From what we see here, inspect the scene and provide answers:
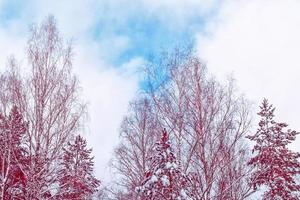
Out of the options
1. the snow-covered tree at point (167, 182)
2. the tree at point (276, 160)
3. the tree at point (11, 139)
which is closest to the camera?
the snow-covered tree at point (167, 182)

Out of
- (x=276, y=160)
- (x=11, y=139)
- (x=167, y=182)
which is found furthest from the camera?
Answer: (x=276, y=160)

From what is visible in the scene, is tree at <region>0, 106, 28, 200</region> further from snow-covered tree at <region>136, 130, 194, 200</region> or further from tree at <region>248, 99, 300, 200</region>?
tree at <region>248, 99, 300, 200</region>

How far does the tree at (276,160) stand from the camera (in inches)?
969

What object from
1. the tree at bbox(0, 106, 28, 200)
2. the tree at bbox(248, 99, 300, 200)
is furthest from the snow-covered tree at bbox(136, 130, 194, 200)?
the tree at bbox(248, 99, 300, 200)

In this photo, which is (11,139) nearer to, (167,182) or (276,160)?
(167,182)

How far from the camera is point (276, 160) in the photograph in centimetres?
2545

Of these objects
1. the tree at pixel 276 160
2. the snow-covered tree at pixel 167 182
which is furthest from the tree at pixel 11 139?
the tree at pixel 276 160

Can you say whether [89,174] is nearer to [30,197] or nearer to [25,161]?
[25,161]

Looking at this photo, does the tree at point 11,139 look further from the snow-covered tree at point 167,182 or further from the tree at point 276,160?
the tree at point 276,160

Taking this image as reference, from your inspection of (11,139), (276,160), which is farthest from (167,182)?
(276,160)

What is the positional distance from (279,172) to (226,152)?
13.4 metres

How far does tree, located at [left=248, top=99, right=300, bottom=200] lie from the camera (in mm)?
24625

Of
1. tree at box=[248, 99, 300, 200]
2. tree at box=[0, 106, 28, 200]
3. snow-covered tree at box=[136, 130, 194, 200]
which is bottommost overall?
snow-covered tree at box=[136, 130, 194, 200]

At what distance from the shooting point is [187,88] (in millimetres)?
13703
